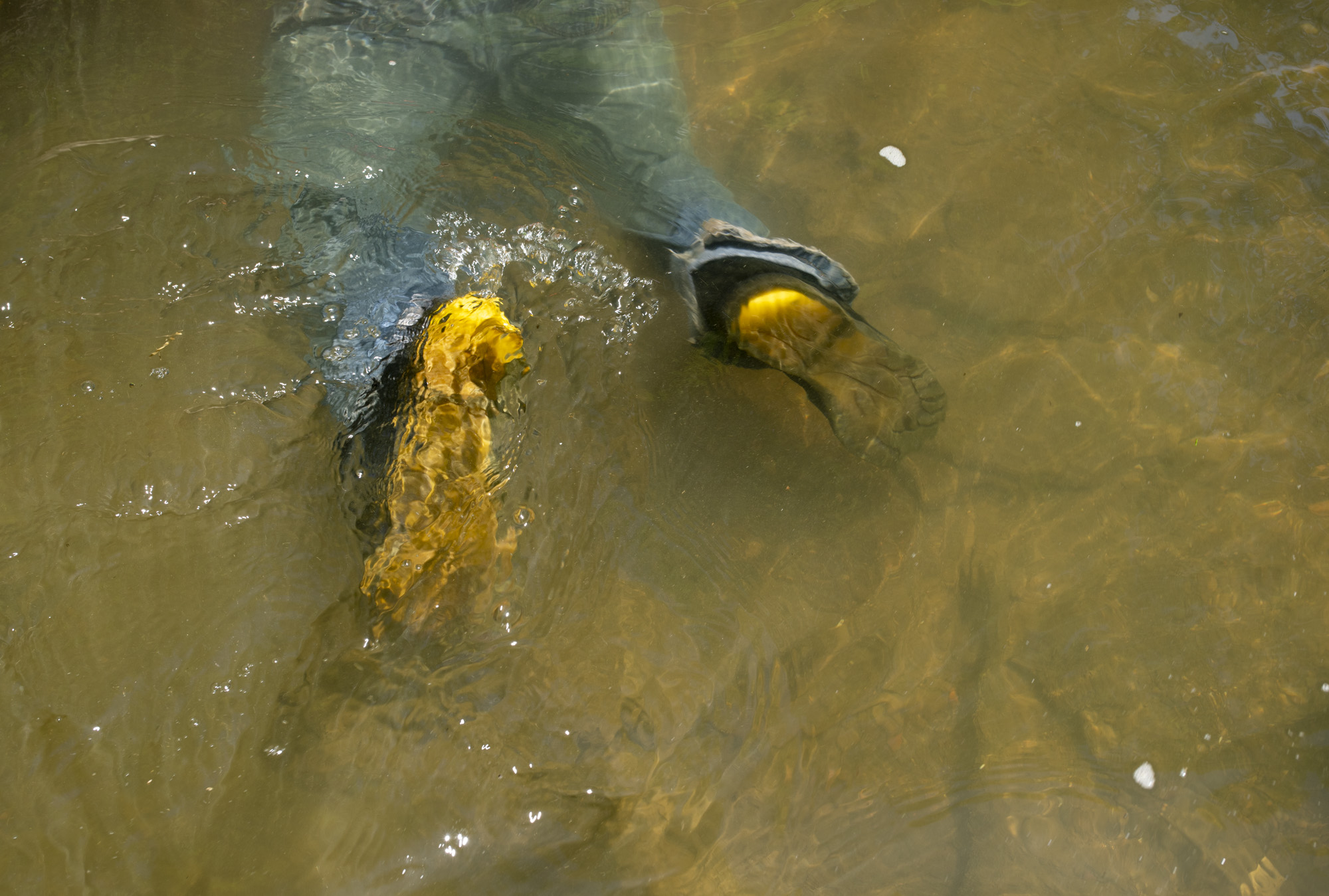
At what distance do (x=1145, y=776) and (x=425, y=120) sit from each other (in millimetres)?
3128

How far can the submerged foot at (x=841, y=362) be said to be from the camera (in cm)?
211

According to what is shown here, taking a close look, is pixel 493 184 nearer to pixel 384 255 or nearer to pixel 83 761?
pixel 384 255

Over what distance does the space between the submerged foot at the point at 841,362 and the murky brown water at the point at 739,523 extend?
0.48ft

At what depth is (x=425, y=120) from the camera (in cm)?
263

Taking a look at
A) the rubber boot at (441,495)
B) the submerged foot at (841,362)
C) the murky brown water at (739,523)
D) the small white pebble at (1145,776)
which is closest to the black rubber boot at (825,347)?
the submerged foot at (841,362)

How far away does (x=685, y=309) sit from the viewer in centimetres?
236

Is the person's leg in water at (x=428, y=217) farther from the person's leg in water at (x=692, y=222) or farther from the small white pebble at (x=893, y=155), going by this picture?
the small white pebble at (x=893, y=155)

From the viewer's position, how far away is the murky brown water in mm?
2014

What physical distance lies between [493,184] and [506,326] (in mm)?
619

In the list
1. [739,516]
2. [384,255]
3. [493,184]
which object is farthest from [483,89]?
[739,516]

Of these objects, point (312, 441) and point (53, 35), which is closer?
point (312, 441)

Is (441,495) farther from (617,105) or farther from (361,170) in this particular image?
(617,105)

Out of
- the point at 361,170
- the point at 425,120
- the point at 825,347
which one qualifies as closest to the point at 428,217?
the point at 361,170

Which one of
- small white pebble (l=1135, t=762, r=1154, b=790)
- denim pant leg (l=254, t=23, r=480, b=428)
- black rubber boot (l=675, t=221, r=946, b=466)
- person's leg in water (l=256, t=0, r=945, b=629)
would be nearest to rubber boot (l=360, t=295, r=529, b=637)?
person's leg in water (l=256, t=0, r=945, b=629)
